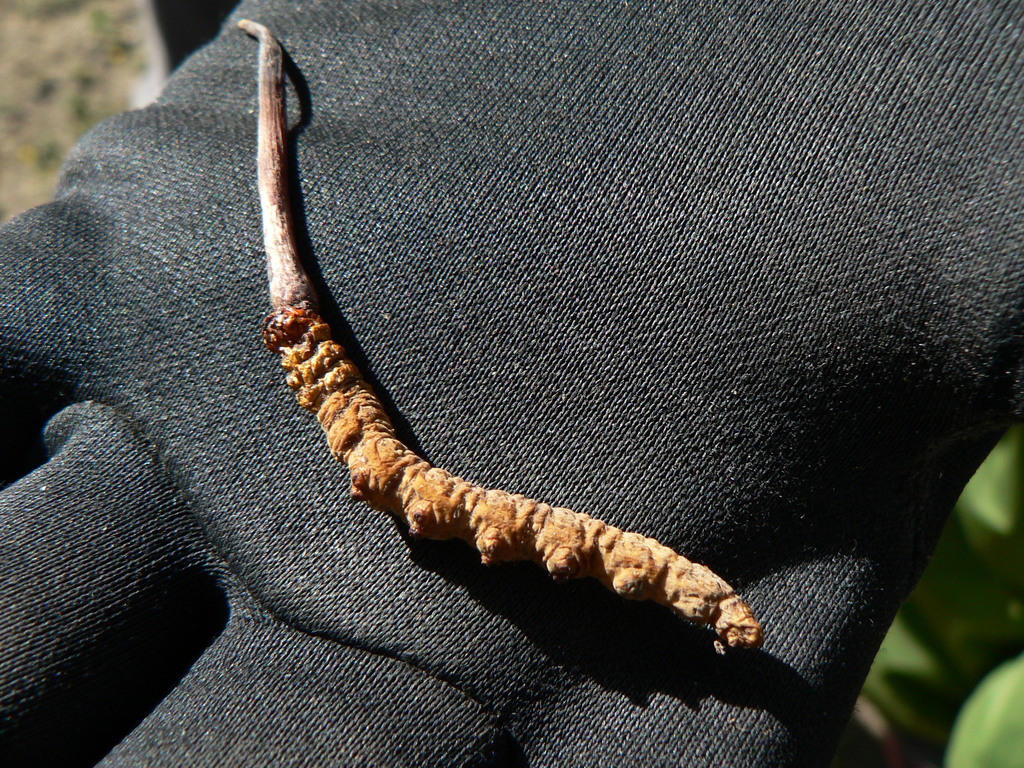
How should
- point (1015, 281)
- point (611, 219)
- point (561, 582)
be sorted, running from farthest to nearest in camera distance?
point (611, 219) → point (561, 582) → point (1015, 281)

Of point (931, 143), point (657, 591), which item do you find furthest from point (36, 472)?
point (931, 143)

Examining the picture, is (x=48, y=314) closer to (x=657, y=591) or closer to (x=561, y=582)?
(x=561, y=582)

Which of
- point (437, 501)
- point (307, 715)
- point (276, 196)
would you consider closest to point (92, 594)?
point (307, 715)

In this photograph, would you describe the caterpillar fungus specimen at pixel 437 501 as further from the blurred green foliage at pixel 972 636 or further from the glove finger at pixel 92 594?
the blurred green foliage at pixel 972 636

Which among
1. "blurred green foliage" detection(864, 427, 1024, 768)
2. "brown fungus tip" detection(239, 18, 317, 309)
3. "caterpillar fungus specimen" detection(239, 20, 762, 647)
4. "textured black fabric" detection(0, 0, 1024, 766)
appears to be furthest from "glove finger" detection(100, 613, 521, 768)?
"blurred green foliage" detection(864, 427, 1024, 768)

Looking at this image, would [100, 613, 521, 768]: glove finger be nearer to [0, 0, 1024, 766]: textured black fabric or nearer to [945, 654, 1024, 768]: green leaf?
[0, 0, 1024, 766]: textured black fabric
